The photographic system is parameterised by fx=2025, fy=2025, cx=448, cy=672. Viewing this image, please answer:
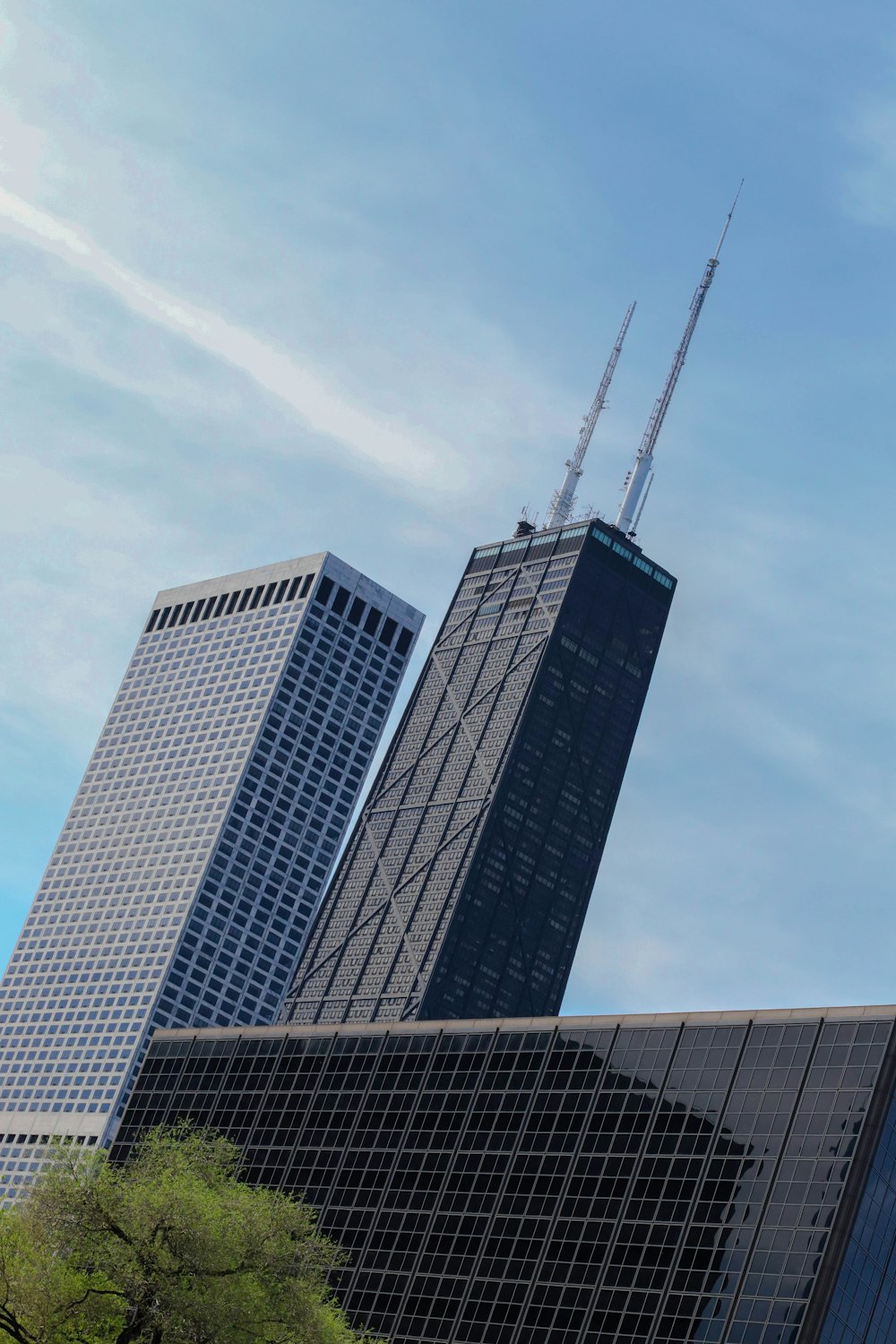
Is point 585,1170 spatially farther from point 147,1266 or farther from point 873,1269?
point 147,1266

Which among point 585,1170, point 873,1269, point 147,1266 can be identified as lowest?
point 147,1266

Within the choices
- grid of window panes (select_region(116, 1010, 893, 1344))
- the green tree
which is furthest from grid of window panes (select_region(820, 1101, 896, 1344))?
the green tree

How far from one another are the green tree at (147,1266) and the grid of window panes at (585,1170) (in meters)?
56.9

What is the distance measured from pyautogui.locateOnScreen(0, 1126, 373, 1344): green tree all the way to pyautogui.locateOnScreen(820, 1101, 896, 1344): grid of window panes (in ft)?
181

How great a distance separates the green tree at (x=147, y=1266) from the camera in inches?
3393

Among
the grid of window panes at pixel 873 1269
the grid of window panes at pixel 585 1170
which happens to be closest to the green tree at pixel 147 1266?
the grid of window panes at pixel 873 1269

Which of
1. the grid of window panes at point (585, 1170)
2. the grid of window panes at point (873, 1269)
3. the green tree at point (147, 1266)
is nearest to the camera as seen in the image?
the green tree at point (147, 1266)

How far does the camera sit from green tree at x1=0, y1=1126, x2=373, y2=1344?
3393 inches

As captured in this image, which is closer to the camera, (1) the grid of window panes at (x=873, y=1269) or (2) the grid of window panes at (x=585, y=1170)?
(1) the grid of window panes at (x=873, y=1269)

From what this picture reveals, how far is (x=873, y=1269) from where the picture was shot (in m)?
141

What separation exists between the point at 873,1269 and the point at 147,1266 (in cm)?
6978

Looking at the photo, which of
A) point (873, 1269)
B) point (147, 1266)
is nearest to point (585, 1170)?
point (873, 1269)

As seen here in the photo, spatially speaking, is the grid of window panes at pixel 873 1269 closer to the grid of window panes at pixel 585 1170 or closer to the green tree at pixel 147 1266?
the grid of window panes at pixel 585 1170

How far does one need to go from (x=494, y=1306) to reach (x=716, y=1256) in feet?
76.0
